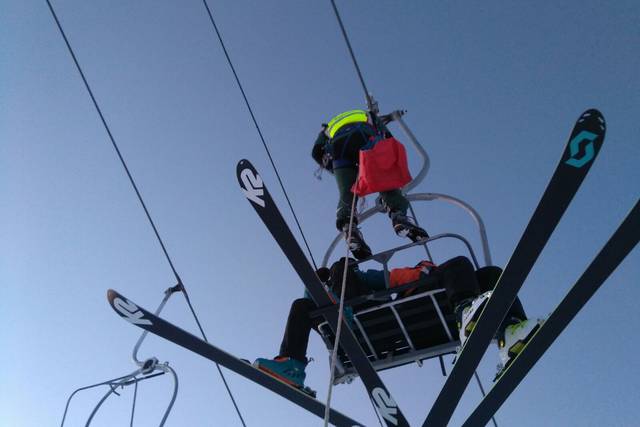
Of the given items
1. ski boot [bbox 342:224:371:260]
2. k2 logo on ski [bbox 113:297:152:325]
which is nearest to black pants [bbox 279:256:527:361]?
ski boot [bbox 342:224:371:260]

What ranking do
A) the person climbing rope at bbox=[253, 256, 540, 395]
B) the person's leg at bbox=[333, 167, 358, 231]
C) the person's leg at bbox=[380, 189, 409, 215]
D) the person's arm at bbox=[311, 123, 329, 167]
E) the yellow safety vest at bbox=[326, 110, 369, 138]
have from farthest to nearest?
the person's arm at bbox=[311, 123, 329, 167] < the yellow safety vest at bbox=[326, 110, 369, 138] < the person's leg at bbox=[333, 167, 358, 231] < the person's leg at bbox=[380, 189, 409, 215] < the person climbing rope at bbox=[253, 256, 540, 395]

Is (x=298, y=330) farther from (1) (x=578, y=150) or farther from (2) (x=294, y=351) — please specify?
(1) (x=578, y=150)

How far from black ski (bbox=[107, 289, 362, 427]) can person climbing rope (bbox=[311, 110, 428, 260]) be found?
4.56ft

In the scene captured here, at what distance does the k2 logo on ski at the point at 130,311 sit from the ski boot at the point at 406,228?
1699 millimetres

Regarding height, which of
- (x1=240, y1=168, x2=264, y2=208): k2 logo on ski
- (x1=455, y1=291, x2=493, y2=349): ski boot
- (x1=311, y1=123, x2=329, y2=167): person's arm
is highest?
(x1=311, y1=123, x2=329, y2=167): person's arm

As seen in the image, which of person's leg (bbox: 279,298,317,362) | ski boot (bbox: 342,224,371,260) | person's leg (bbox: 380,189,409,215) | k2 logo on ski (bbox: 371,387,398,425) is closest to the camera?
k2 logo on ski (bbox: 371,387,398,425)

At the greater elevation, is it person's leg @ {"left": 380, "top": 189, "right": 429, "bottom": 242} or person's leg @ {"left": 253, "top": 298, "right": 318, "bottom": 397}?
person's leg @ {"left": 380, "top": 189, "right": 429, "bottom": 242}

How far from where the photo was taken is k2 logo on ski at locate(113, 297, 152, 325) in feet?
9.59

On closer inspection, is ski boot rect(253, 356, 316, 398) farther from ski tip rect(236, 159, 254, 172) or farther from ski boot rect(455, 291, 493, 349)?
ski tip rect(236, 159, 254, 172)

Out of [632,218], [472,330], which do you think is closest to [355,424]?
[472,330]

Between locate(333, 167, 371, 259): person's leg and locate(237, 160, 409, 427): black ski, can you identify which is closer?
locate(237, 160, 409, 427): black ski

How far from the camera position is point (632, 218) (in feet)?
7.09

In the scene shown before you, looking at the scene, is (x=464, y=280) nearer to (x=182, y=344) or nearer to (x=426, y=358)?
(x=426, y=358)

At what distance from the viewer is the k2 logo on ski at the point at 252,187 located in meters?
2.42
